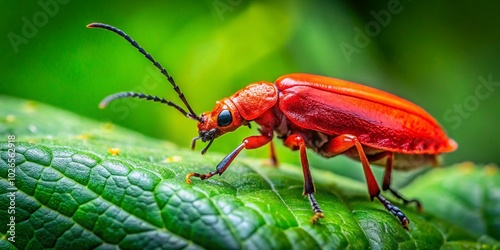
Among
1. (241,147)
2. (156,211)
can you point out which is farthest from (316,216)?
(241,147)

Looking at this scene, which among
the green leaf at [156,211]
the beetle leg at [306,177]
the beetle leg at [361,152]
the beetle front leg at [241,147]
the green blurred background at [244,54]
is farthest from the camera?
the green blurred background at [244,54]

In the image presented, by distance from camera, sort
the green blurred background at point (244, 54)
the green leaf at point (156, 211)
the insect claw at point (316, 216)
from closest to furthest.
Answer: the green leaf at point (156, 211) < the insect claw at point (316, 216) < the green blurred background at point (244, 54)

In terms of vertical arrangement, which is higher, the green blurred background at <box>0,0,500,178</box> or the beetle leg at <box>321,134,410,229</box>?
the green blurred background at <box>0,0,500,178</box>

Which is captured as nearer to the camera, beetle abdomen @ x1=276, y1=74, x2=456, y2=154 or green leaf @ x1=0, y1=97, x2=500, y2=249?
green leaf @ x1=0, y1=97, x2=500, y2=249

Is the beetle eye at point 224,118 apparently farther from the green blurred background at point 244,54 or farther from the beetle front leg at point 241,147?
the green blurred background at point 244,54

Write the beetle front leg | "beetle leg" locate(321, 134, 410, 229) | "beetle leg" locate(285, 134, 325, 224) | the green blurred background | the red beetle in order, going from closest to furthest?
"beetle leg" locate(285, 134, 325, 224) < the beetle front leg < "beetle leg" locate(321, 134, 410, 229) < the red beetle < the green blurred background

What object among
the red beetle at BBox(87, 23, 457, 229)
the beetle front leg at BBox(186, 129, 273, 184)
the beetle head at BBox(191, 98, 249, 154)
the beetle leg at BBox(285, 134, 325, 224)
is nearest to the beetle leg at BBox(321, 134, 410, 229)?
the red beetle at BBox(87, 23, 457, 229)

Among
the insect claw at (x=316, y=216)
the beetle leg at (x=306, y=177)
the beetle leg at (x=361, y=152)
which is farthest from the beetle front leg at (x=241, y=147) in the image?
the insect claw at (x=316, y=216)

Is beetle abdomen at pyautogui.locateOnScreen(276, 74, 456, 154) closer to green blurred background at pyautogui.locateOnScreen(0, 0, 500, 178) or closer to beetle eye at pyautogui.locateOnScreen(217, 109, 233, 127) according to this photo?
beetle eye at pyautogui.locateOnScreen(217, 109, 233, 127)
